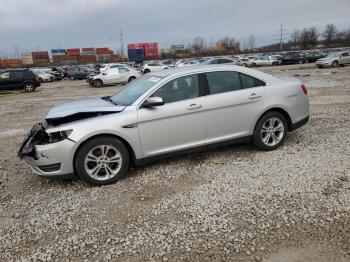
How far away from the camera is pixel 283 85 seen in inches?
220

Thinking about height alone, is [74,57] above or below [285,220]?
above

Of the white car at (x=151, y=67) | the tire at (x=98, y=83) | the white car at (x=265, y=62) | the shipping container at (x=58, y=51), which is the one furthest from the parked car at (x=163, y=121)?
the shipping container at (x=58, y=51)

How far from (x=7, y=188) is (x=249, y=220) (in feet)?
12.0

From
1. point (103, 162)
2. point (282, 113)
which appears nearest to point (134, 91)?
point (103, 162)

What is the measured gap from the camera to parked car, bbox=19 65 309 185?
4.38 metres

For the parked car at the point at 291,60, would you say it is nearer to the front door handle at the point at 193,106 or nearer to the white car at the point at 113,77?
the white car at the point at 113,77

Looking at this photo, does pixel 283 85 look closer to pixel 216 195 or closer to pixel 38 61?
pixel 216 195

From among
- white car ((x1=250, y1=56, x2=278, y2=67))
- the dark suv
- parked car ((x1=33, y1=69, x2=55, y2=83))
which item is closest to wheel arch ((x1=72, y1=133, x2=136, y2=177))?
the dark suv

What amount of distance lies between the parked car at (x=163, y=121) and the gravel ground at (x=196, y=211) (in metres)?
0.37

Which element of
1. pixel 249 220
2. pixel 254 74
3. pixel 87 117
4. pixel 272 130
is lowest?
pixel 249 220

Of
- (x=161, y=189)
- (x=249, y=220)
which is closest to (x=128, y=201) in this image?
(x=161, y=189)

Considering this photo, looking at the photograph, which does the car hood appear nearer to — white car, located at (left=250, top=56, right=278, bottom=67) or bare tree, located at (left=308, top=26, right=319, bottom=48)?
white car, located at (left=250, top=56, right=278, bottom=67)

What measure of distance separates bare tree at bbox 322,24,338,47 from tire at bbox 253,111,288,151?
99.4m

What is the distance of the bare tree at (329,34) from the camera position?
93.2 m
